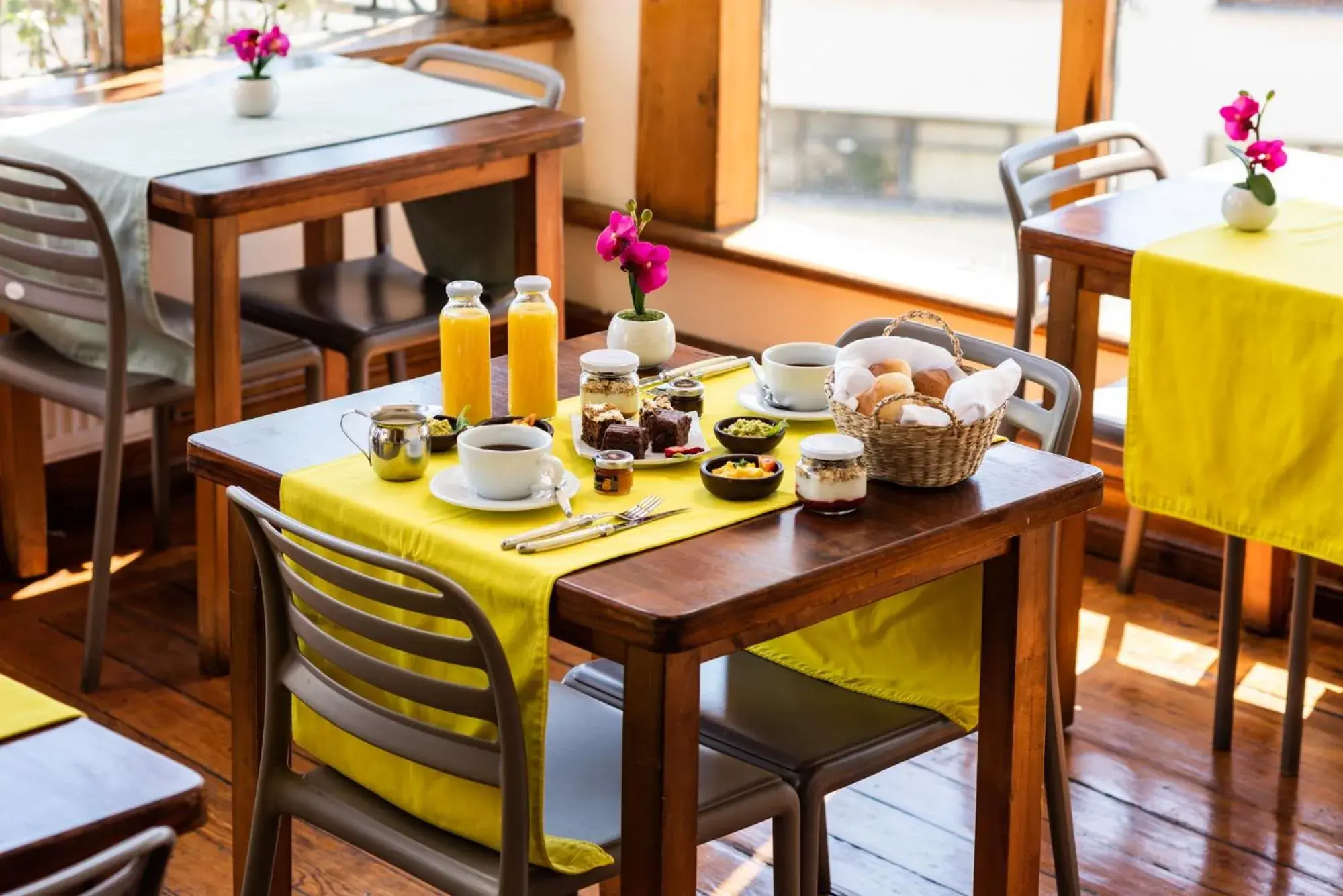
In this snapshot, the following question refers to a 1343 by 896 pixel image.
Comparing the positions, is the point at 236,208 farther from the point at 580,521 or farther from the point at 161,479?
the point at 580,521

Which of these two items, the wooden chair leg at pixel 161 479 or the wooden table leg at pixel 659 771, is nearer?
the wooden table leg at pixel 659 771

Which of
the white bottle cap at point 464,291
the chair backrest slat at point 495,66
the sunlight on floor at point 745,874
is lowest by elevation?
the sunlight on floor at point 745,874

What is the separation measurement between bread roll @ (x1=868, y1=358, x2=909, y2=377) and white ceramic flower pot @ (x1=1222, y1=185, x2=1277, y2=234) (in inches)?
39.0

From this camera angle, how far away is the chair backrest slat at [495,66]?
3.64 metres

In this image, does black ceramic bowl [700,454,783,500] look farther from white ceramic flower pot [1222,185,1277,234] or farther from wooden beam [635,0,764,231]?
wooden beam [635,0,764,231]

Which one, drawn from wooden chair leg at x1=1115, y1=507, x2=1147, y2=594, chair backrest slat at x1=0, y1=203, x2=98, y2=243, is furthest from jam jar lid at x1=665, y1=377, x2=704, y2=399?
wooden chair leg at x1=1115, y1=507, x2=1147, y2=594

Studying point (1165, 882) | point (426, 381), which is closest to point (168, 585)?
point (426, 381)

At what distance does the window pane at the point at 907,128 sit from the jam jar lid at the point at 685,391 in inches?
70.3

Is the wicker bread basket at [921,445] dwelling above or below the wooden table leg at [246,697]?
above

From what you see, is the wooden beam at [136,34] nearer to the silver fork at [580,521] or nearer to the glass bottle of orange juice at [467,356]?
the glass bottle of orange juice at [467,356]

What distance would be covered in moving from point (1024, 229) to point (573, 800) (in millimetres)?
1322

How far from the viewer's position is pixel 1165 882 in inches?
101

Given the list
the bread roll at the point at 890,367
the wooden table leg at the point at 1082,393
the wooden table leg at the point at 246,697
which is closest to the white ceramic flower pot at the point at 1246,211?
the wooden table leg at the point at 1082,393

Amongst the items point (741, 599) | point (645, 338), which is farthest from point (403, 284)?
point (741, 599)
